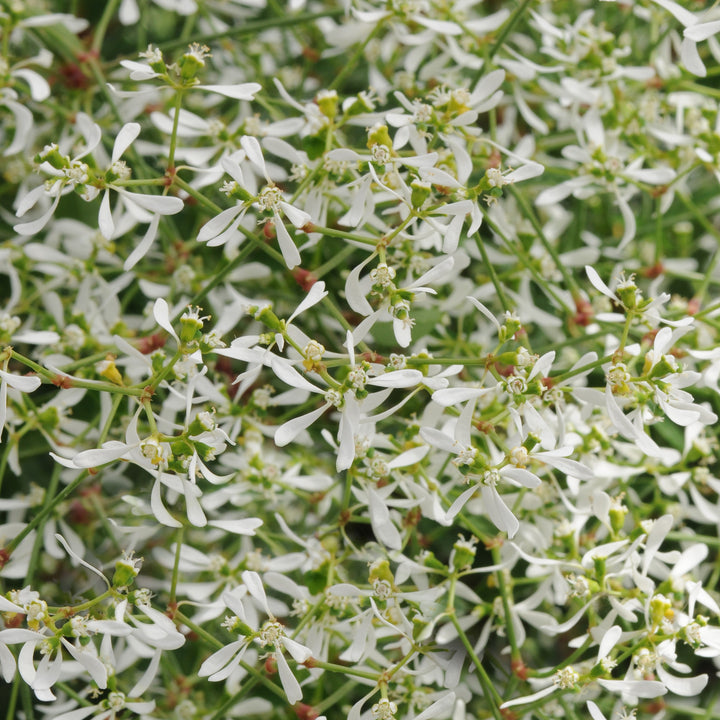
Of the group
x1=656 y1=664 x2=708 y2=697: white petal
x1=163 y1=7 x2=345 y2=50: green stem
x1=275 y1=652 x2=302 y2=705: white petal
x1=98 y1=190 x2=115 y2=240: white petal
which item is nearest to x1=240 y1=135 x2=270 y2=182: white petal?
x1=98 y1=190 x2=115 y2=240: white petal

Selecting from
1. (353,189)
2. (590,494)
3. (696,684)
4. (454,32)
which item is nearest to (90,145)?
(353,189)

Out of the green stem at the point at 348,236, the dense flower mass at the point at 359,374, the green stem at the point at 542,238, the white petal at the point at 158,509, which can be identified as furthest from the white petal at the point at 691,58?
the white petal at the point at 158,509

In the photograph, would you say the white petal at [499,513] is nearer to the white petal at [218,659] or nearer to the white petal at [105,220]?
the white petal at [218,659]

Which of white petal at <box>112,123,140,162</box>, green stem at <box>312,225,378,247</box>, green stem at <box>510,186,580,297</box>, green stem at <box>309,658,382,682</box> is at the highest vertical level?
white petal at <box>112,123,140,162</box>

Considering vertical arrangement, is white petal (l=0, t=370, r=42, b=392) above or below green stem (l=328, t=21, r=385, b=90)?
below

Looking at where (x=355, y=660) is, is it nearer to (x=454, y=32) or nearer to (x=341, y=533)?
(x=341, y=533)

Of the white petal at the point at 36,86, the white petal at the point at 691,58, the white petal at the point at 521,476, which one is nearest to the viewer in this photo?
the white petal at the point at 521,476

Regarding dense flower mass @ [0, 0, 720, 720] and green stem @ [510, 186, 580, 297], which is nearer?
dense flower mass @ [0, 0, 720, 720]

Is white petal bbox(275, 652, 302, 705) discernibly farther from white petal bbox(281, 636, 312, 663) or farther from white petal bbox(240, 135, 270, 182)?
white petal bbox(240, 135, 270, 182)

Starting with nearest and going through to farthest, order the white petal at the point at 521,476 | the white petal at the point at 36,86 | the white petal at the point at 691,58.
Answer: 1. the white petal at the point at 521,476
2. the white petal at the point at 691,58
3. the white petal at the point at 36,86
